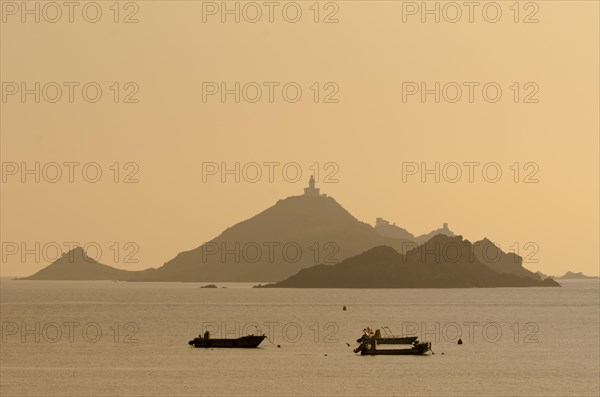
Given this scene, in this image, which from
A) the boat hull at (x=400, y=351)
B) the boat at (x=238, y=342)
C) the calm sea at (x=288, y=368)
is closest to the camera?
the calm sea at (x=288, y=368)

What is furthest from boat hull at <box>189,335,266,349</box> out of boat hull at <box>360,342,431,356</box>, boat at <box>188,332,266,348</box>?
boat hull at <box>360,342,431,356</box>

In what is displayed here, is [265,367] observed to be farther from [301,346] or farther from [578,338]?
[578,338]

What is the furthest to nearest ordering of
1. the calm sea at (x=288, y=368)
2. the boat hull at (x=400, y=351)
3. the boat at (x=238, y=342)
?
1. the boat at (x=238, y=342)
2. the boat hull at (x=400, y=351)
3. the calm sea at (x=288, y=368)

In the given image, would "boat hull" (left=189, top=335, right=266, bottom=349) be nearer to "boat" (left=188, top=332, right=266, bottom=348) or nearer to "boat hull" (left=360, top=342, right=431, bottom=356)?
"boat" (left=188, top=332, right=266, bottom=348)

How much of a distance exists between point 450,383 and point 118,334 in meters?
84.3

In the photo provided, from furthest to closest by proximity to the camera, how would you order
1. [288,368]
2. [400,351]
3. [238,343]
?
[238,343] → [400,351] → [288,368]

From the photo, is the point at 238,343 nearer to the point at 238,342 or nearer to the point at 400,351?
the point at 238,342

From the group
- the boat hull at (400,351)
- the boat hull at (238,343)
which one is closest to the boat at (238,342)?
the boat hull at (238,343)

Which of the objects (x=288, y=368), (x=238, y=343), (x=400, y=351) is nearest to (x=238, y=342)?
(x=238, y=343)

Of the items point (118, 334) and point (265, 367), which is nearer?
point (265, 367)

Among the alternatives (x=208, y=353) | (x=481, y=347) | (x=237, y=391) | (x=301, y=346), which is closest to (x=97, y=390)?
(x=237, y=391)

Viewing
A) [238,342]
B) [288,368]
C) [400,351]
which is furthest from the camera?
[238,342]

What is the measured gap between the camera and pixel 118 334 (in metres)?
189

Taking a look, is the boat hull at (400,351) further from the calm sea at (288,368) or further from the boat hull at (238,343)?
the boat hull at (238,343)
